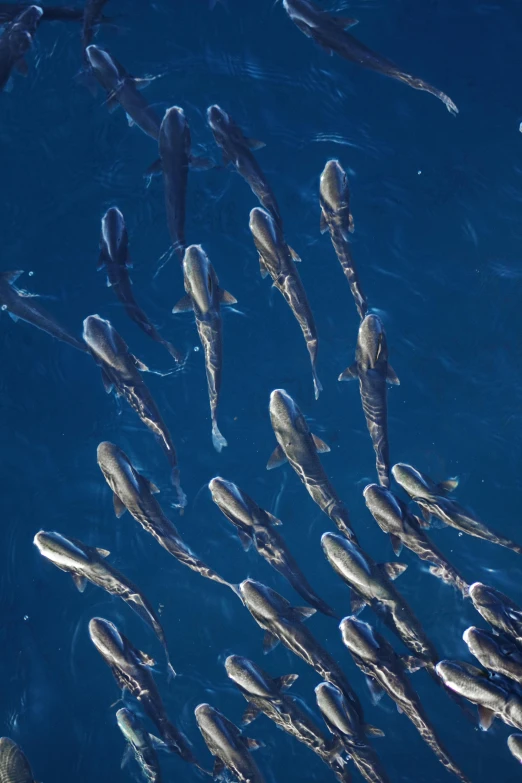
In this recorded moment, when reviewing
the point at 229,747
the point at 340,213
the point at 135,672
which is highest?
the point at 340,213

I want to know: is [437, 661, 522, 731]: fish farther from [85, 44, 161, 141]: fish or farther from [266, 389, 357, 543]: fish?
[85, 44, 161, 141]: fish

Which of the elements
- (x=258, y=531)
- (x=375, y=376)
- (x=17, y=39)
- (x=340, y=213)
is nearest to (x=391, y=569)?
(x=258, y=531)

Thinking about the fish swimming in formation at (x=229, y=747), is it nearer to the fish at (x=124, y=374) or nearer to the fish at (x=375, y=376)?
the fish at (x=124, y=374)

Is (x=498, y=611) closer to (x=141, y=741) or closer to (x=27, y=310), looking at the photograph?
(x=141, y=741)

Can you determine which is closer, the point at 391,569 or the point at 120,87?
the point at 391,569

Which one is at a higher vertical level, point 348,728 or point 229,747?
point 348,728

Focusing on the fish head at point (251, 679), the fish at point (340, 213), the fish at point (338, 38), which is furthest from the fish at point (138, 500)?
the fish at point (338, 38)

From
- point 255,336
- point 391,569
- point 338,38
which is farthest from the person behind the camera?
point 255,336
